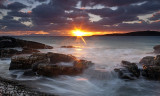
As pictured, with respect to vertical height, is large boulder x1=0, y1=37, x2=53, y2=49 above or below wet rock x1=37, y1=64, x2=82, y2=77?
above

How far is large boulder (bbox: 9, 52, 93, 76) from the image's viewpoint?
41.1 ft

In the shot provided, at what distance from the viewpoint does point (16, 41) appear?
121ft

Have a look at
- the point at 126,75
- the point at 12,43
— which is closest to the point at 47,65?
the point at 126,75

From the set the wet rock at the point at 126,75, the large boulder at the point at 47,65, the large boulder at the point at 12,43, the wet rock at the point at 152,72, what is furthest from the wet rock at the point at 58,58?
the large boulder at the point at 12,43

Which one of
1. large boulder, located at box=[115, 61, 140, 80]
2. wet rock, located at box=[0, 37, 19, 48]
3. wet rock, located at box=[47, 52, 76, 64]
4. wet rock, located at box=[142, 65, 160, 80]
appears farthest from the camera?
wet rock, located at box=[0, 37, 19, 48]

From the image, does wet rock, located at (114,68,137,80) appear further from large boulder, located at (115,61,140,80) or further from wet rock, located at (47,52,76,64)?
wet rock, located at (47,52,76,64)

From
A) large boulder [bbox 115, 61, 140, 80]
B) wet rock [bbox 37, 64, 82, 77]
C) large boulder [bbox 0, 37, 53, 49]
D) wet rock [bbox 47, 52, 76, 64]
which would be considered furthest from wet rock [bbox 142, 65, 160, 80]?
large boulder [bbox 0, 37, 53, 49]

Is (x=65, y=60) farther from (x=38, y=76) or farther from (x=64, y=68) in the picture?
(x=38, y=76)

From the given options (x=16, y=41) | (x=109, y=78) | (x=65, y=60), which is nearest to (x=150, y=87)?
(x=109, y=78)

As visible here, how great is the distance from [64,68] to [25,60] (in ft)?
15.4

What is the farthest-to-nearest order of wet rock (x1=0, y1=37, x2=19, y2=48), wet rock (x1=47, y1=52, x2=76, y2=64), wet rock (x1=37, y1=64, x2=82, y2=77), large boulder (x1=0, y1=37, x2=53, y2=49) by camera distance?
large boulder (x1=0, y1=37, x2=53, y2=49) < wet rock (x1=0, y1=37, x2=19, y2=48) < wet rock (x1=47, y1=52, x2=76, y2=64) < wet rock (x1=37, y1=64, x2=82, y2=77)

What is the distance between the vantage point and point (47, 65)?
1255 centimetres

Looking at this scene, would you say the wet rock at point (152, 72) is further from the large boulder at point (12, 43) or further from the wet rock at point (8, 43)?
the wet rock at point (8, 43)

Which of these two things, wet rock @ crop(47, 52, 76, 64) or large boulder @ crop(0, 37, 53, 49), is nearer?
wet rock @ crop(47, 52, 76, 64)
